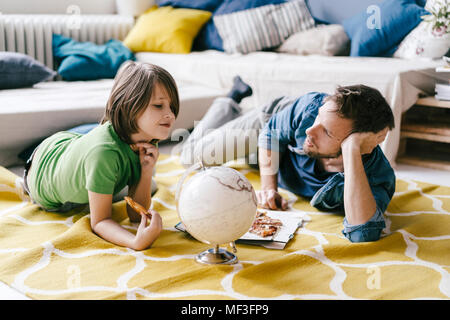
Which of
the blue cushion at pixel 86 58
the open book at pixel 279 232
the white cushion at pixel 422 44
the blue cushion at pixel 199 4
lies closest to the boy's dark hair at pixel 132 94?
the open book at pixel 279 232

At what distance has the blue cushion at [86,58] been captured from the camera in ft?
9.92

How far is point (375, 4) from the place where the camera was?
2797 millimetres

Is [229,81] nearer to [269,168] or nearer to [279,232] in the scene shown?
[269,168]

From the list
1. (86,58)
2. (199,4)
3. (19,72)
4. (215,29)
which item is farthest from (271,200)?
(199,4)

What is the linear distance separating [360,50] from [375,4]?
1.00 feet

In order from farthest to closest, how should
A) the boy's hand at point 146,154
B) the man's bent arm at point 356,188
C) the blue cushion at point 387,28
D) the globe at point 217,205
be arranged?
the blue cushion at point 387,28, the boy's hand at point 146,154, the man's bent arm at point 356,188, the globe at point 217,205

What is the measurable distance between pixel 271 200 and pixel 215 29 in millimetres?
1987

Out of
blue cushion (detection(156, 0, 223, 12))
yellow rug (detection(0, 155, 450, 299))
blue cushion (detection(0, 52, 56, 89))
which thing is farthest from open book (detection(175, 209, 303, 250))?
blue cushion (detection(156, 0, 223, 12))

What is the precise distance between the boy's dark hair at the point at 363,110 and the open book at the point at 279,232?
1.17 feet

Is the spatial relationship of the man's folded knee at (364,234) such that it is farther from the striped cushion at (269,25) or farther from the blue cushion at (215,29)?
the blue cushion at (215,29)

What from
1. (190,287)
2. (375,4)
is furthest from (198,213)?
(375,4)

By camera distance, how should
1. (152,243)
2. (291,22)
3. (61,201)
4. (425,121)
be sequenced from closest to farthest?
(152,243)
(61,201)
(425,121)
(291,22)
